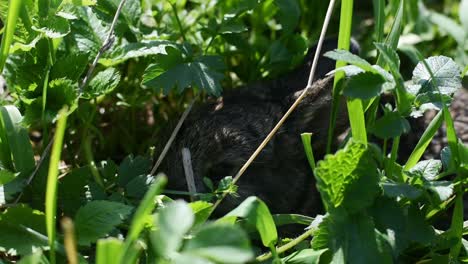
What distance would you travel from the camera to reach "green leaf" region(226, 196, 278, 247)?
8.59 feet

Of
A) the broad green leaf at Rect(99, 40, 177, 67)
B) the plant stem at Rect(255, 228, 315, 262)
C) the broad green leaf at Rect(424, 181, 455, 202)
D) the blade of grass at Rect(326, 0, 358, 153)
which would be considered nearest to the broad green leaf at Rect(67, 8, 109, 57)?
the broad green leaf at Rect(99, 40, 177, 67)

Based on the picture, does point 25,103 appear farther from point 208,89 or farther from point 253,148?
point 253,148

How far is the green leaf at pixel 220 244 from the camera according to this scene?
1970 mm

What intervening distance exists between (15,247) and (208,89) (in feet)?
3.63

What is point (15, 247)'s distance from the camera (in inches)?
105

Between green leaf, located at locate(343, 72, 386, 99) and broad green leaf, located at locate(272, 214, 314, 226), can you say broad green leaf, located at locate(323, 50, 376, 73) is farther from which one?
broad green leaf, located at locate(272, 214, 314, 226)

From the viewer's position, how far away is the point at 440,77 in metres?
2.91

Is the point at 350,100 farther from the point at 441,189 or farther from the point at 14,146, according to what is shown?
the point at 14,146

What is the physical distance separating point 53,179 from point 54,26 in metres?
0.88

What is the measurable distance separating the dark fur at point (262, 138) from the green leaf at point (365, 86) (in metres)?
0.82

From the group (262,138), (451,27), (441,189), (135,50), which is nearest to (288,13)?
(262,138)

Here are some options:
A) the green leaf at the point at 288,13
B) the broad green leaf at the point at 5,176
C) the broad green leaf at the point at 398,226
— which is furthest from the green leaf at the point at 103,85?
the broad green leaf at the point at 398,226

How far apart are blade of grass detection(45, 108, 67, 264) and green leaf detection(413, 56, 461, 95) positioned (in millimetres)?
1343

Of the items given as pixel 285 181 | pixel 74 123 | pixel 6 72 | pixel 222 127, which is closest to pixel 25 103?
pixel 6 72
